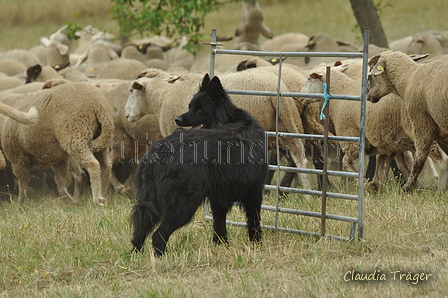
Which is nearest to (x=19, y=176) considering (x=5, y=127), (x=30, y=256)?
(x=5, y=127)

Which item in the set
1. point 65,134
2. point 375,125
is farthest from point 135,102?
point 375,125

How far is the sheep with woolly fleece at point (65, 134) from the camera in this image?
7.67 metres

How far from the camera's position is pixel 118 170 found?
9.85 meters

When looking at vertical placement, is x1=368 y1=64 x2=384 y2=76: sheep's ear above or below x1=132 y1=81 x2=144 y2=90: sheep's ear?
above

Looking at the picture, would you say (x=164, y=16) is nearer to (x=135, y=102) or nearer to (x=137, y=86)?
(x=137, y=86)

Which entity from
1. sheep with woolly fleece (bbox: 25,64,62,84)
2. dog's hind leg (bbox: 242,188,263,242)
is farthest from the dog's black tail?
sheep with woolly fleece (bbox: 25,64,62,84)

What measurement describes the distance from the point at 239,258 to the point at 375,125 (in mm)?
3210

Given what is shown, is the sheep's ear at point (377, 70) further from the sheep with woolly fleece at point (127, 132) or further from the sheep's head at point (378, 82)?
the sheep with woolly fleece at point (127, 132)

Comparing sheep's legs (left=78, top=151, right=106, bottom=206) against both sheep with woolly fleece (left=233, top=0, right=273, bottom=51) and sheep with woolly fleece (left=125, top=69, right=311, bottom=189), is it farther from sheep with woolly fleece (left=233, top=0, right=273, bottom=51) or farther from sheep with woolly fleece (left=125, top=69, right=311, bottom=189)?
sheep with woolly fleece (left=233, top=0, right=273, bottom=51)

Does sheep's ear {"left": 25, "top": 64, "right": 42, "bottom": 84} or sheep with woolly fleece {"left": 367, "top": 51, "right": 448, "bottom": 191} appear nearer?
sheep with woolly fleece {"left": 367, "top": 51, "right": 448, "bottom": 191}

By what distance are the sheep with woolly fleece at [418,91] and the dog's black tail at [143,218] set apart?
9.84ft

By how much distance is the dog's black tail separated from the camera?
14.0ft

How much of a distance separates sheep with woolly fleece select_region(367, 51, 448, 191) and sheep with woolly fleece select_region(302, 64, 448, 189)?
0.96 feet

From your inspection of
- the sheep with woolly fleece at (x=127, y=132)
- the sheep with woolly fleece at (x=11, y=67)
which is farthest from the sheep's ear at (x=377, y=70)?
the sheep with woolly fleece at (x=11, y=67)
